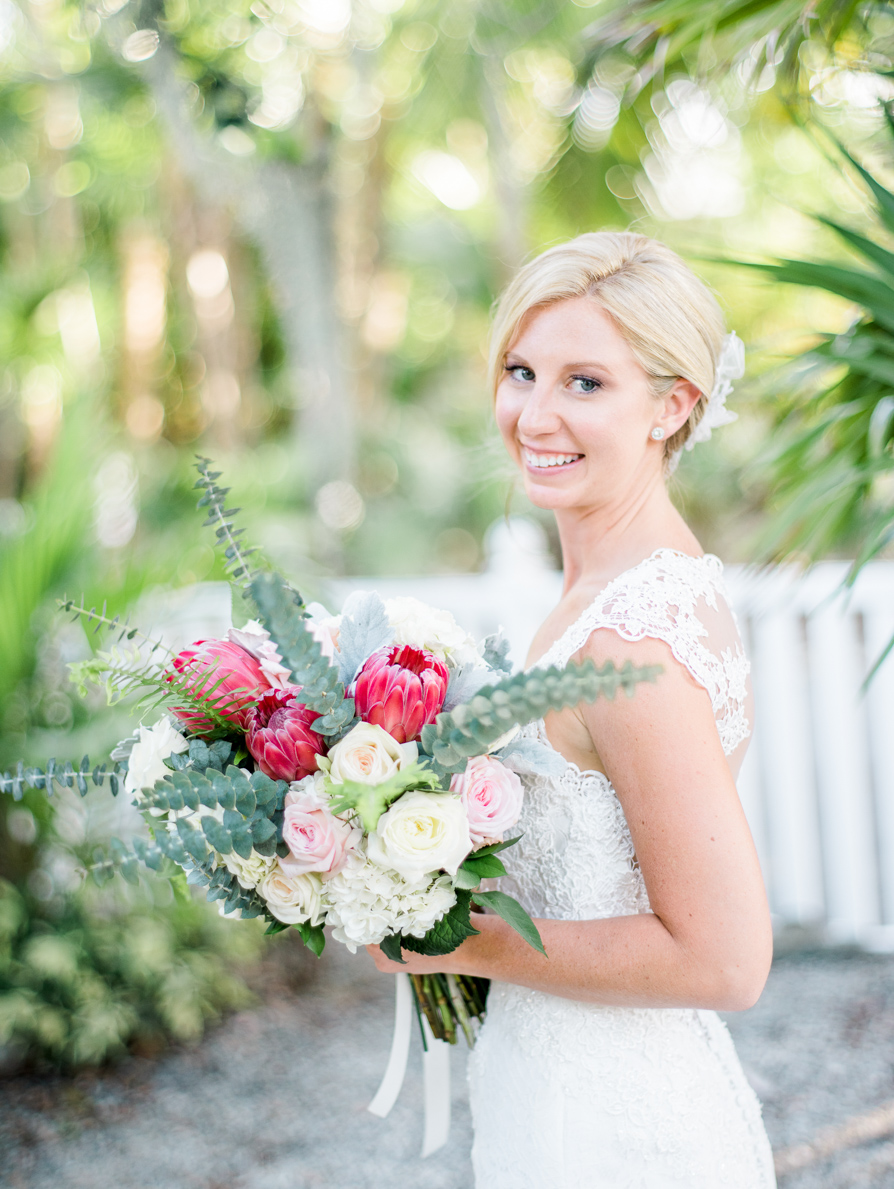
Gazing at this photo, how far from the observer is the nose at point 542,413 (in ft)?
4.77

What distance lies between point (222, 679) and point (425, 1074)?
1034 mm

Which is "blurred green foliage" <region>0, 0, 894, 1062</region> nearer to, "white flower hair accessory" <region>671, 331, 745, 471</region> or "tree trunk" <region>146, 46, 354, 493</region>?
"tree trunk" <region>146, 46, 354, 493</region>

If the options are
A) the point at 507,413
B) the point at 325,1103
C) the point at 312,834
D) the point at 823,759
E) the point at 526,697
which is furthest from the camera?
the point at 823,759

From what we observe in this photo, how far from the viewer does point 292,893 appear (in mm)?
1173

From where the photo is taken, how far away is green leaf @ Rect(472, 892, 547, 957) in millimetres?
1185

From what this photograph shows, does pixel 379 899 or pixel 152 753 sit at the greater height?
pixel 152 753

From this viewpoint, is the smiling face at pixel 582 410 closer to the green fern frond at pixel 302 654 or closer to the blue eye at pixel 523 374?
the blue eye at pixel 523 374

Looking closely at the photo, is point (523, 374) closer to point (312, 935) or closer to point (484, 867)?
point (484, 867)

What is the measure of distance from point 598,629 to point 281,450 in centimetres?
733

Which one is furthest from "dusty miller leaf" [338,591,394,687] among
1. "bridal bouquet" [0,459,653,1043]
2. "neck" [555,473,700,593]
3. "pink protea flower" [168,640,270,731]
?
"neck" [555,473,700,593]

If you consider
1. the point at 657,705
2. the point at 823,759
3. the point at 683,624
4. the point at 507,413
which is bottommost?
the point at 823,759

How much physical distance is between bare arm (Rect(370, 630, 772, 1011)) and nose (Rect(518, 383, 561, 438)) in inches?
14.7

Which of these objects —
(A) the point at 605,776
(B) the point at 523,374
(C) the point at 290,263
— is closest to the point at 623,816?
(A) the point at 605,776

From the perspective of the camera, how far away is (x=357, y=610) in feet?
4.17
